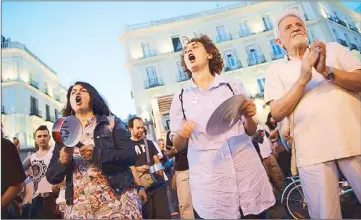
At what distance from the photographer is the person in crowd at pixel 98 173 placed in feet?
4.23

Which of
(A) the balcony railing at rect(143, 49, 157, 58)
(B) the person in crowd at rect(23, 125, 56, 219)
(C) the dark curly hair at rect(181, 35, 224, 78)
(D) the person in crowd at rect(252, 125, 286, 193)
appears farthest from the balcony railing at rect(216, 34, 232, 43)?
(C) the dark curly hair at rect(181, 35, 224, 78)

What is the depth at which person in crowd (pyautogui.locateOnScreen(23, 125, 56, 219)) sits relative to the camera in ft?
7.48

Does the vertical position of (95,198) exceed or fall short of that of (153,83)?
it falls short

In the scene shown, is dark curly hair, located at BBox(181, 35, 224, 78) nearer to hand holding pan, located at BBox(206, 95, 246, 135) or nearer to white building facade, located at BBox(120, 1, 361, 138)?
hand holding pan, located at BBox(206, 95, 246, 135)

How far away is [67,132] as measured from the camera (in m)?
1.25

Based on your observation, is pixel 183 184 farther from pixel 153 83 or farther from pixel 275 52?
pixel 275 52

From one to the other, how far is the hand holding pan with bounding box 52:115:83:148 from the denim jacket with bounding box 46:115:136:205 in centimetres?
10

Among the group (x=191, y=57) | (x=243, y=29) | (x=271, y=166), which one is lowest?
(x=271, y=166)

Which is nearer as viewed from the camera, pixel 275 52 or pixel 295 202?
pixel 295 202

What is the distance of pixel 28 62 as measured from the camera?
27.0 ft

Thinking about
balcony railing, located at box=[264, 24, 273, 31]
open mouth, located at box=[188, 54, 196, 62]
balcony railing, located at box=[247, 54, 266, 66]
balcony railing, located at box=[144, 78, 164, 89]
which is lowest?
open mouth, located at box=[188, 54, 196, 62]

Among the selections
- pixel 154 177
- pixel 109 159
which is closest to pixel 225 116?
pixel 109 159

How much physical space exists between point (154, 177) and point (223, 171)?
134 cm

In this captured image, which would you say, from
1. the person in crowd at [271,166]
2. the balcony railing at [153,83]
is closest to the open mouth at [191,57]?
the person in crowd at [271,166]
